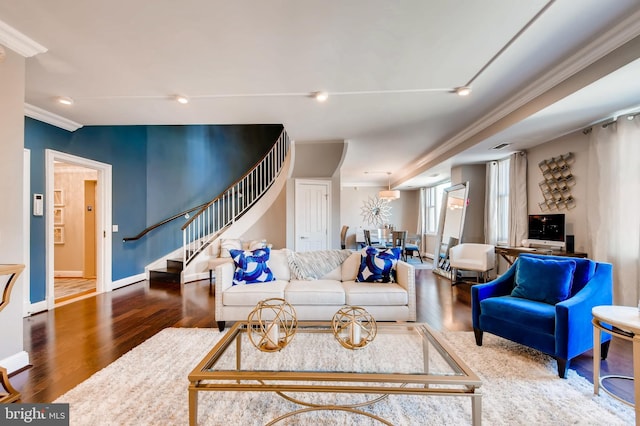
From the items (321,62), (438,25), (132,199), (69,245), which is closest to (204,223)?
(132,199)

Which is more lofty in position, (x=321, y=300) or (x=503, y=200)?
(x=503, y=200)

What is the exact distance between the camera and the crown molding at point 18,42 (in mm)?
2078

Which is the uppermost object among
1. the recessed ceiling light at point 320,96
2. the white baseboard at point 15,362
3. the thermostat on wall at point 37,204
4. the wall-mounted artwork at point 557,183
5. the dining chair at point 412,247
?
the recessed ceiling light at point 320,96

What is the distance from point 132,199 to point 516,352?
6178 mm


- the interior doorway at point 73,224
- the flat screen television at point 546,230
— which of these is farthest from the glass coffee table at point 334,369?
the interior doorway at point 73,224

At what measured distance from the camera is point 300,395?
6.12 feet

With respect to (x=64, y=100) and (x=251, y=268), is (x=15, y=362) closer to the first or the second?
(x=251, y=268)

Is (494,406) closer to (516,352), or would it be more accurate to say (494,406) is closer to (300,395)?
(516,352)

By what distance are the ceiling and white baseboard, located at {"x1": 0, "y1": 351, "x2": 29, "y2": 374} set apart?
2.46 m

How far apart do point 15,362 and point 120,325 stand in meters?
0.98

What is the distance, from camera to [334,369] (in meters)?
1.53

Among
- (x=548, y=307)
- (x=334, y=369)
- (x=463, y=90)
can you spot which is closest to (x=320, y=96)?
(x=463, y=90)

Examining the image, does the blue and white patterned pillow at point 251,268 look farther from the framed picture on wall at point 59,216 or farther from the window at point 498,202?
the framed picture on wall at point 59,216

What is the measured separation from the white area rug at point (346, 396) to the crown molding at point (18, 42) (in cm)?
261
